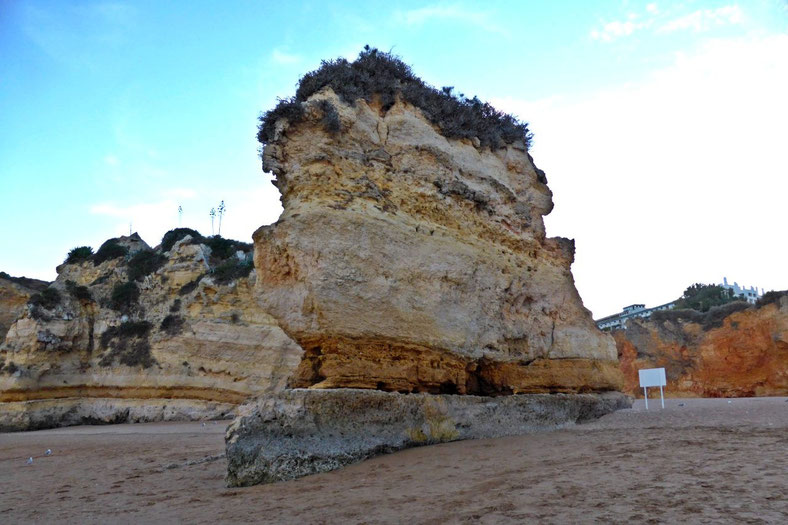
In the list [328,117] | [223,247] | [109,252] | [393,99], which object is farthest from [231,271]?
[328,117]

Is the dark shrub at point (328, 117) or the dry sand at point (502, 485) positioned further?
the dark shrub at point (328, 117)

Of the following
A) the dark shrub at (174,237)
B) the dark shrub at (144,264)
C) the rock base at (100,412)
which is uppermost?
the dark shrub at (174,237)

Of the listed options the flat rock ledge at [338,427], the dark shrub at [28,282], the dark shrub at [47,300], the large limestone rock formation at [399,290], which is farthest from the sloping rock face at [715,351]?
A: the dark shrub at [28,282]

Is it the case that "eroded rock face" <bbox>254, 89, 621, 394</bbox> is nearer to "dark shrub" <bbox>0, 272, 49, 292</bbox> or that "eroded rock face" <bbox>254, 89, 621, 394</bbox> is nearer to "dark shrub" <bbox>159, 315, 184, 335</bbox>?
"dark shrub" <bbox>159, 315, 184, 335</bbox>

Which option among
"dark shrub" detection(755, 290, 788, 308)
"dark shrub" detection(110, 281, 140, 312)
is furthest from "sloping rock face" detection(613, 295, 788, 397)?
"dark shrub" detection(110, 281, 140, 312)

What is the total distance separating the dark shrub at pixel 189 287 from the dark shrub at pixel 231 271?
2.45ft

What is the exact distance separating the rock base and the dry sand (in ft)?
32.5

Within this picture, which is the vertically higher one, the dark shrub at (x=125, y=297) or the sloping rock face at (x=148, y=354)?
the dark shrub at (x=125, y=297)

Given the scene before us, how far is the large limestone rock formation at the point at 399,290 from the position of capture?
598 centimetres

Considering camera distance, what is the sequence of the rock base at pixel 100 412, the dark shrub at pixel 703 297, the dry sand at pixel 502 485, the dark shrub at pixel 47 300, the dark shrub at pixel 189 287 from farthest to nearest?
the dark shrub at pixel 703 297 < the dark shrub at pixel 189 287 < the dark shrub at pixel 47 300 < the rock base at pixel 100 412 < the dry sand at pixel 502 485

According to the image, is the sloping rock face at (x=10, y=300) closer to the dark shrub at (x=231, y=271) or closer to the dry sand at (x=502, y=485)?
the dark shrub at (x=231, y=271)

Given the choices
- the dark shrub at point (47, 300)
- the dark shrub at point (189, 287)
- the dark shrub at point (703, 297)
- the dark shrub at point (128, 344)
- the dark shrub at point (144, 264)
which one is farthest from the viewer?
the dark shrub at point (703, 297)

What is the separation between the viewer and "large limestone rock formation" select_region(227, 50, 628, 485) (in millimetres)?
5984

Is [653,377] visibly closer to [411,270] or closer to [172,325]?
[411,270]
